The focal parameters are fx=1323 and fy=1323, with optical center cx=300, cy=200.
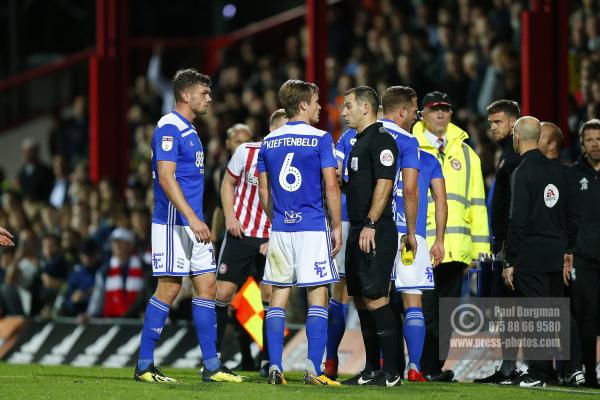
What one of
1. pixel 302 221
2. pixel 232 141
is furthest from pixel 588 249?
pixel 232 141

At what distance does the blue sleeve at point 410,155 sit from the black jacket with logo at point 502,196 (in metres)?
0.91

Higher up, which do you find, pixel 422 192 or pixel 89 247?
pixel 422 192

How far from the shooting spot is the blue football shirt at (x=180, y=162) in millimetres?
8656

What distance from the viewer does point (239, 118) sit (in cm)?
1716

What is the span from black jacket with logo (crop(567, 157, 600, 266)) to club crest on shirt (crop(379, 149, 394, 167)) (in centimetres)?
169

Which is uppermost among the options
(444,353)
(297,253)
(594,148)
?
(594,148)

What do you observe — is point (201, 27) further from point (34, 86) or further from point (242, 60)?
point (242, 60)

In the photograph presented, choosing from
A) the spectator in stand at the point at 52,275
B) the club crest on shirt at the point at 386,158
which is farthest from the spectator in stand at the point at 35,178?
the club crest on shirt at the point at 386,158

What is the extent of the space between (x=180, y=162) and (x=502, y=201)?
7.92ft

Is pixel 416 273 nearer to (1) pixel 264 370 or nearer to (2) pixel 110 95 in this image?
(1) pixel 264 370

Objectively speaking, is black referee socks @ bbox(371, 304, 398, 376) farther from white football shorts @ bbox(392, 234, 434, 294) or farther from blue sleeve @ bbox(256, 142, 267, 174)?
blue sleeve @ bbox(256, 142, 267, 174)

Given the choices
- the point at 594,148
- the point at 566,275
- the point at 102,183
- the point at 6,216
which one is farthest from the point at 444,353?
the point at 6,216

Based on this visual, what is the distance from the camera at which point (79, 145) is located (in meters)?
19.9

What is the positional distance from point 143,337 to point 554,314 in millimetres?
2974
